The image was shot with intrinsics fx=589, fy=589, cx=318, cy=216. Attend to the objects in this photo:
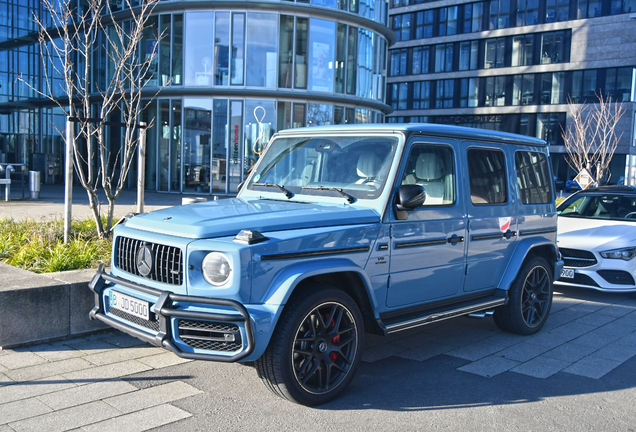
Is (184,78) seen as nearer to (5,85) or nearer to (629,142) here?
(5,85)

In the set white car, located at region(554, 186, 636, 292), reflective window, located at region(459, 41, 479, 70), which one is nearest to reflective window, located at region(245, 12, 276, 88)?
white car, located at region(554, 186, 636, 292)

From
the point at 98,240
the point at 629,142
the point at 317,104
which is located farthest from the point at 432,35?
the point at 98,240

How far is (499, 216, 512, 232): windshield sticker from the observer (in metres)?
5.88

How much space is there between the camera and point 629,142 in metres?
47.7

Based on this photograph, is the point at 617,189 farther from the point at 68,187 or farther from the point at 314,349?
the point at 68,187

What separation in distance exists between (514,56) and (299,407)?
53.6 meters

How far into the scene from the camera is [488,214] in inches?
227

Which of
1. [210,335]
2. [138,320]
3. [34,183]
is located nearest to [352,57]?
[34,183]

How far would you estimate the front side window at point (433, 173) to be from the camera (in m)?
5.07

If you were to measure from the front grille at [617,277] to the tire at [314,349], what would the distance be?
5.21 m

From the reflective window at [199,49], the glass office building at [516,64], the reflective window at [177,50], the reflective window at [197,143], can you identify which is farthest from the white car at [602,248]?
the glass office building at [516,64]

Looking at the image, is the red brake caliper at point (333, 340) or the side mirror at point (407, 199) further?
the side mirror at point (407, 199)

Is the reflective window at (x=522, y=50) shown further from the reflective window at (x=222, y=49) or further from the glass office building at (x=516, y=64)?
the reflective window at (x=222, y=49)

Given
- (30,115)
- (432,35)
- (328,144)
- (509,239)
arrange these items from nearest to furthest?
(328,144), (509,239), (30,115), (432,35)
